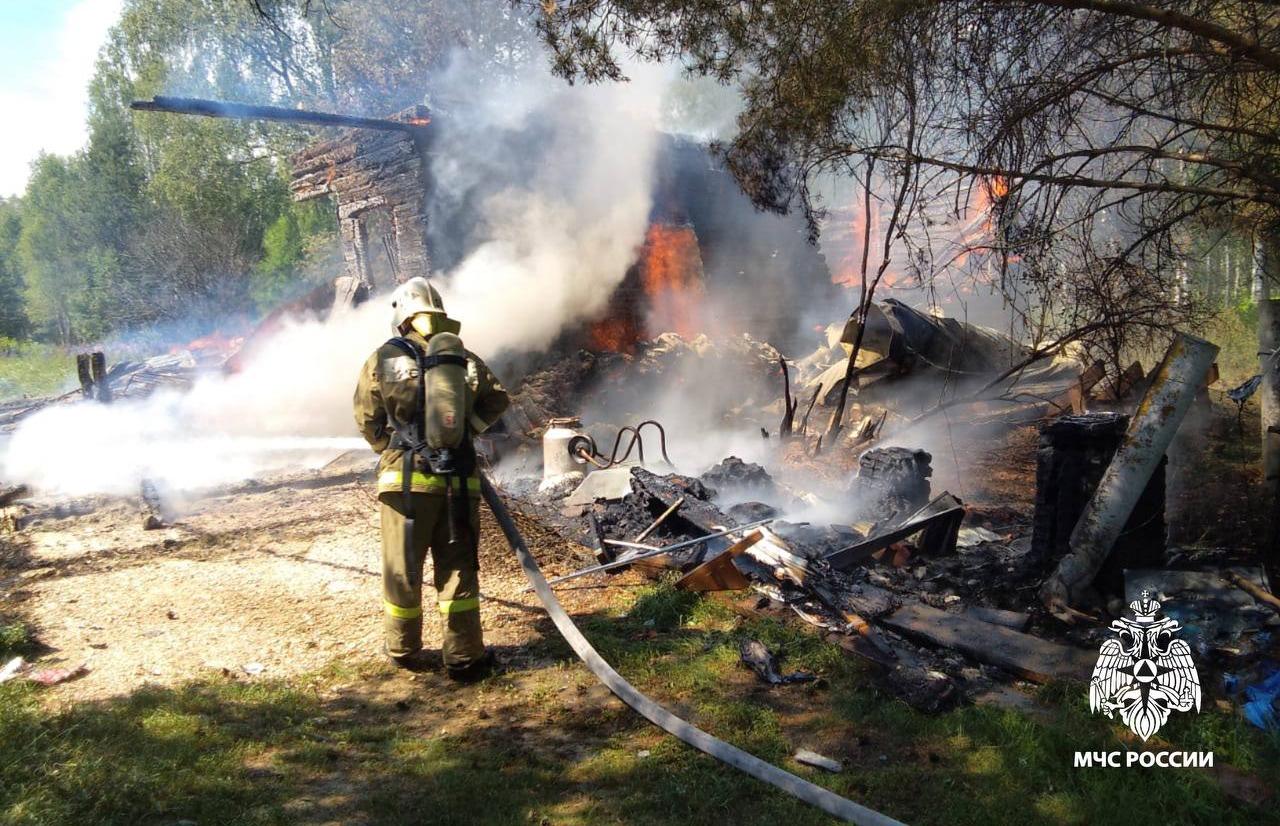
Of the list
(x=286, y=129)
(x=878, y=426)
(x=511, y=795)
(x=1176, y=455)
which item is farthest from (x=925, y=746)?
(x=286, y=129)

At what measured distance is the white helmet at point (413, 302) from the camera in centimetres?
449

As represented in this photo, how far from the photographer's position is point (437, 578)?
4.28 metres

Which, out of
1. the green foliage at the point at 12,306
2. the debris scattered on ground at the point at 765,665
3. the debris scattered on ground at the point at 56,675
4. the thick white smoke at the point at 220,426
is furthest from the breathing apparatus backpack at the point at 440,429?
the green foliage at the point at 12,306

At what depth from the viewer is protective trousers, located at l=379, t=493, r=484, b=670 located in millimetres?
4148

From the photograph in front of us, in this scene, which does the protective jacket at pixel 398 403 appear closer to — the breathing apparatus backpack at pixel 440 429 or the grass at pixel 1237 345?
the breathing apparatus backpack at pixel 440 429

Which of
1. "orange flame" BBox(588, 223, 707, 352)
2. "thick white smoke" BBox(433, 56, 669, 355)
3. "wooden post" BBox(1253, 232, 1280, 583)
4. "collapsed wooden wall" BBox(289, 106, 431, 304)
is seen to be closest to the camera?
"wooden post" BBox(1253, 232, 1280, 583)

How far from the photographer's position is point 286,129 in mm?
31688

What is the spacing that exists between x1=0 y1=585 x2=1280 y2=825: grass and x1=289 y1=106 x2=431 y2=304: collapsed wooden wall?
1093cm

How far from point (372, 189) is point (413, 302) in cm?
1139

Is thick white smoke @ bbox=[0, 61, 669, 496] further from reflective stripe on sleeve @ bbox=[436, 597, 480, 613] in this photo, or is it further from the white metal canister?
reflective stripe on sleeve @ bbox=[436, 597, 480, 613]

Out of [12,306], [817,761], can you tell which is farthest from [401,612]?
[12,306]

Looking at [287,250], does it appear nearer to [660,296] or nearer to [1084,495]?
[660,296]

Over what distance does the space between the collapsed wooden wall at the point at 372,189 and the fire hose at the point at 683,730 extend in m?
10.3

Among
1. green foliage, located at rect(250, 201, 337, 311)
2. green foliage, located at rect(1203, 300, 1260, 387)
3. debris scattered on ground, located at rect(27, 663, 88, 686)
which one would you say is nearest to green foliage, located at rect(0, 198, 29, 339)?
green foliage, located at rect(250, 201, 337, 311)
